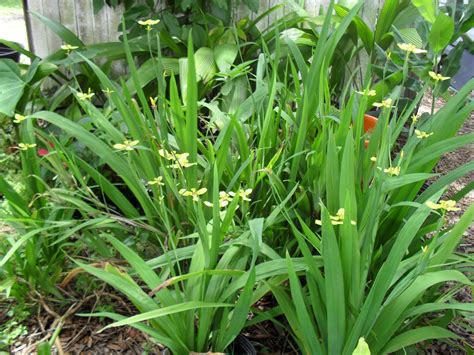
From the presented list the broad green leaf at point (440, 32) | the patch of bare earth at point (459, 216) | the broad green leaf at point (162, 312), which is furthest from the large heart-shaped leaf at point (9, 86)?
the patch of bare earth at point (459, 216)

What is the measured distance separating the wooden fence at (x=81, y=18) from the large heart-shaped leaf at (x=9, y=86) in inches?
24.2

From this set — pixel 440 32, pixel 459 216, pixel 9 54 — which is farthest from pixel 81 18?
pixel 459 216

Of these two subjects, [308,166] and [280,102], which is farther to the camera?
[280,102]

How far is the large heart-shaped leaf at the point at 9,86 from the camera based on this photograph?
176 cm

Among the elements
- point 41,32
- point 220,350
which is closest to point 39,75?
point 41,32

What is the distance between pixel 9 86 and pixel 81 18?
73 cm

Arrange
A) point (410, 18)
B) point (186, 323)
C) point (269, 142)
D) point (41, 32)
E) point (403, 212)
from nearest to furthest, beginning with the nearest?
point (186, 323), point (403, 212), point (269, 142), point (410, 18), point (41, 32)

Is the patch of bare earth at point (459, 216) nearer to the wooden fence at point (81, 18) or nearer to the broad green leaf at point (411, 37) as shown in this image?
the broad green leaf at point (411, 37)

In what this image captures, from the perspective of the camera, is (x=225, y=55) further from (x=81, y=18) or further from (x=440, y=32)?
(x=440, y=32)

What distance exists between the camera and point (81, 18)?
2.45 m

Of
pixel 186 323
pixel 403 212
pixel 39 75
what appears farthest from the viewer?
pixel 39 75

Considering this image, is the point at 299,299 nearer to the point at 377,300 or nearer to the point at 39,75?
the point at 377,300

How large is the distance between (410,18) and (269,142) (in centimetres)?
120

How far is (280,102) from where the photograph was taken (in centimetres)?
141
